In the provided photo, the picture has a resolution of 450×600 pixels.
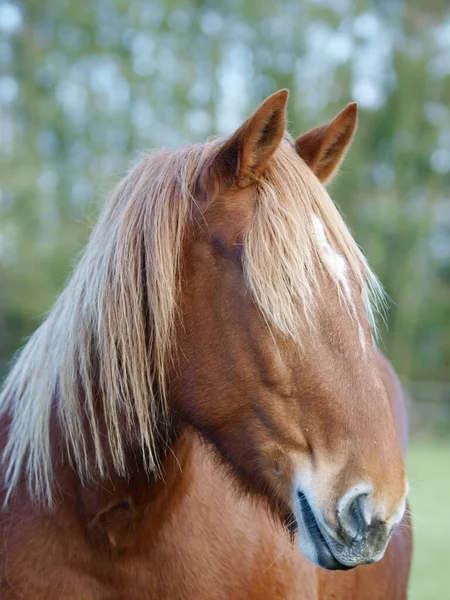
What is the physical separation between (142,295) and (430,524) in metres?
8.76

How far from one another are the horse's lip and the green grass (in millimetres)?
845

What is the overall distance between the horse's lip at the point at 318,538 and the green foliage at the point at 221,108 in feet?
60.6

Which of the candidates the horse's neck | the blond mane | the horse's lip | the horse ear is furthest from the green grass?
the horse ear

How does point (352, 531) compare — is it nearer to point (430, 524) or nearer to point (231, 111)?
point (430, 524)

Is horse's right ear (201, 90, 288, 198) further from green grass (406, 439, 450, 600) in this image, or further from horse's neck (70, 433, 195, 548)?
green grass (406, 439, 450, 600)

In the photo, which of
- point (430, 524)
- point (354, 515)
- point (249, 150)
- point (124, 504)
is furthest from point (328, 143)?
point (430, 524)

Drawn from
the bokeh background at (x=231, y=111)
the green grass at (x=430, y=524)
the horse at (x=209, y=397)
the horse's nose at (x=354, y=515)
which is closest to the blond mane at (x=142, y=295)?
the horse at (x=209, y=397)

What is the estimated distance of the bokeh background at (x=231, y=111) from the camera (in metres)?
20.5

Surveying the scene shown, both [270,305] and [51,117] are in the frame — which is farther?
[51,117]

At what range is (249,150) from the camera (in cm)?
218

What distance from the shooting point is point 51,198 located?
68.3ft

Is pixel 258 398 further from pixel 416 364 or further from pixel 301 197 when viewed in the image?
pixel 416 364

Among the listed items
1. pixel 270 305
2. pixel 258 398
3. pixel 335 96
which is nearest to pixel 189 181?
pixel 270 305

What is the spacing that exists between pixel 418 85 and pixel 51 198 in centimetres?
1166
